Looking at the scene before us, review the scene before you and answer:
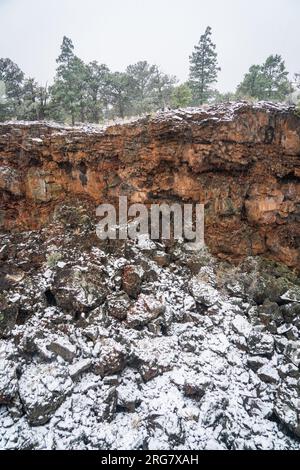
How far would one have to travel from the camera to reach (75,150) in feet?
33.2

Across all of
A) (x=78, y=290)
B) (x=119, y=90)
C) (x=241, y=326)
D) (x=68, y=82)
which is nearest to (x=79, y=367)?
(x=78, y=290)

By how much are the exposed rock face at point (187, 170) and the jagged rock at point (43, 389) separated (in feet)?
17.2

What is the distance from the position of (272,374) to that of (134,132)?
9.05 m

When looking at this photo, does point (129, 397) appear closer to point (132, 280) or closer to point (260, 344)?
point (132, 280)

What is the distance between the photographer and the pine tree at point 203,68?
56.1 feet

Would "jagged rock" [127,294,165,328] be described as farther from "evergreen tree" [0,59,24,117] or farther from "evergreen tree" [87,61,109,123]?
"evergreen tree" [0,59,24,117]

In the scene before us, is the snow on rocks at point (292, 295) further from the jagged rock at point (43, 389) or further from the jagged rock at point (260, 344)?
the jagged rock at point (43, 389)

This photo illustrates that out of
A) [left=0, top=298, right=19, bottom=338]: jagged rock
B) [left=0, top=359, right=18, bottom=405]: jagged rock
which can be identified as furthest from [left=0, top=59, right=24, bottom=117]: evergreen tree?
[left=0, top=359, right=18, bottom=405]: jagged rock

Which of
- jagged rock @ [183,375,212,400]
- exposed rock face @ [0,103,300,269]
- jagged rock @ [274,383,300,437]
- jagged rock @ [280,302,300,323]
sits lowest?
jagged rock @ [274,383,300,437]

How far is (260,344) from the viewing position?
7898mm

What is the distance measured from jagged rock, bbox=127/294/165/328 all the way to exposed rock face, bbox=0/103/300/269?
3.24m

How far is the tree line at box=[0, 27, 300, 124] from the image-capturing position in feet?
49.3

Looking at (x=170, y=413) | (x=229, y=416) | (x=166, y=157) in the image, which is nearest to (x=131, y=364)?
(x=170, y=413)
